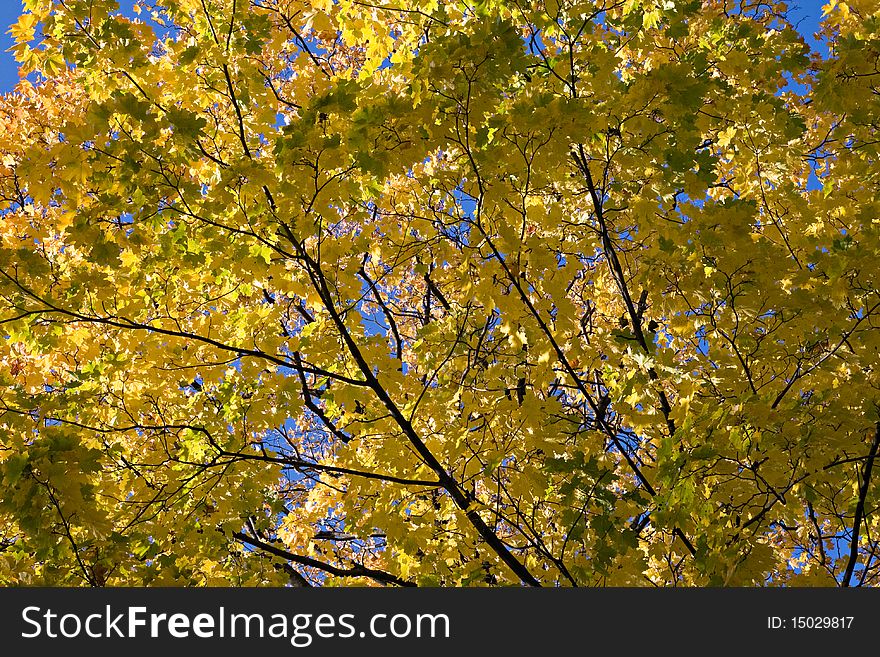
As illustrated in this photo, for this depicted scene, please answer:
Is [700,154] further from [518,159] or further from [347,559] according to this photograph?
[347,559]

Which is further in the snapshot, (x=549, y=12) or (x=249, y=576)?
(x=249, y=576)

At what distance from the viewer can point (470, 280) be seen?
3.15 m

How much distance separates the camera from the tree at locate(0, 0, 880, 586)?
9.50 feet

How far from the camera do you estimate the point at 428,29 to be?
11.6 ft

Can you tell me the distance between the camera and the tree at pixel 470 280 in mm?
2895

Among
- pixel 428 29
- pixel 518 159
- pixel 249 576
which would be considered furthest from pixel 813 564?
pixel 428 29

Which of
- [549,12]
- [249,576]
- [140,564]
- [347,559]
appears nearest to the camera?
[549,12]

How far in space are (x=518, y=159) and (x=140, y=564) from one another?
8.40 feet

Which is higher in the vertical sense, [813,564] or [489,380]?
[489,380]

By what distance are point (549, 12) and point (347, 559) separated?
4.68m
